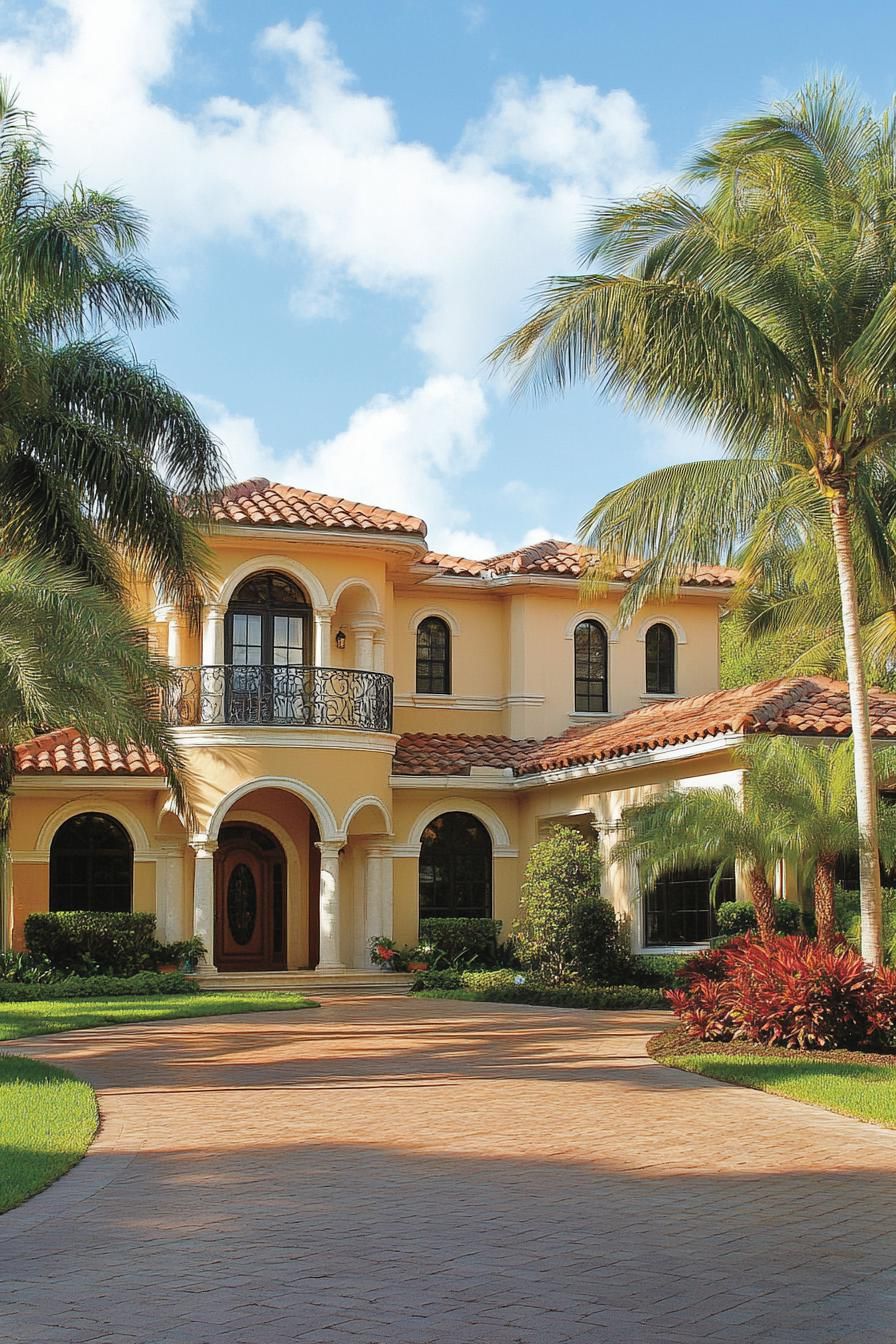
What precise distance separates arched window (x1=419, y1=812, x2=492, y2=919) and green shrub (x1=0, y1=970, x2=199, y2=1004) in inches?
210

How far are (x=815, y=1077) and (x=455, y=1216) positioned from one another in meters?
5.64

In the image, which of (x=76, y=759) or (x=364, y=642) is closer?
(x=76, y=759)

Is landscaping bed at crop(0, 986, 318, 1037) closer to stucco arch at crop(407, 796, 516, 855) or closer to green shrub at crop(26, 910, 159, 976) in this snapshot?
green shrub at crop(26, 910, 159, 976)

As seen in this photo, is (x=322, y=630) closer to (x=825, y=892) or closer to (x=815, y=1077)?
(x=825, y=892)

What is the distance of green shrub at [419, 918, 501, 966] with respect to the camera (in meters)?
26.1

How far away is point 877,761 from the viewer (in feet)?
57.9

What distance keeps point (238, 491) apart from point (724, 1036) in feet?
49.1

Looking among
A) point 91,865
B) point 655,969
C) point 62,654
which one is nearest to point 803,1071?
point 62,654

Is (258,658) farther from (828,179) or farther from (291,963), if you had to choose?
(828,179)

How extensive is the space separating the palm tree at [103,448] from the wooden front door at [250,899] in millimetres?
9018

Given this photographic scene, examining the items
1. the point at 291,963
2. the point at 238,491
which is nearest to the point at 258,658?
the point at 238,491

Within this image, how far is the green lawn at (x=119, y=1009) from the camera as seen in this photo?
17938 mm

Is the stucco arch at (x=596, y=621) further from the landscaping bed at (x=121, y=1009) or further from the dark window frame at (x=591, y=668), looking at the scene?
Answer: the landscaping bed at (x=121, y=1009)

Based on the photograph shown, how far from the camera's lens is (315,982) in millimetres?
24719
